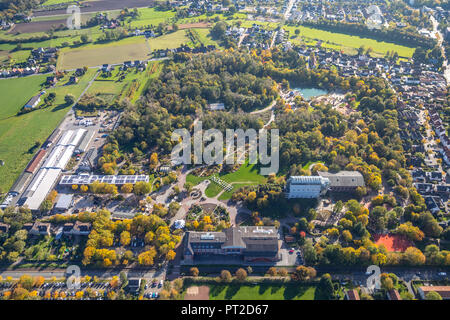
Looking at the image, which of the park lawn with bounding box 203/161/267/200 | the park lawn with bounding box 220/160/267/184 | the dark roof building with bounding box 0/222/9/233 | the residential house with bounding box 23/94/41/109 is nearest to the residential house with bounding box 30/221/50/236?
the dark roof building with bounding box 0/222/9/233

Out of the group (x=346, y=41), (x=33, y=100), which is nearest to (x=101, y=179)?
(x=33, y=100)

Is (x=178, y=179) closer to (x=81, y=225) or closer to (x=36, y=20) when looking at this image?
(x=81, y=225)

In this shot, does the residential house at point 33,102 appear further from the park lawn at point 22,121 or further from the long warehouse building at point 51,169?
the long warehouse building at point 51,169

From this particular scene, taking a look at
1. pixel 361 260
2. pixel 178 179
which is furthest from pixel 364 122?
pixel 178 179
